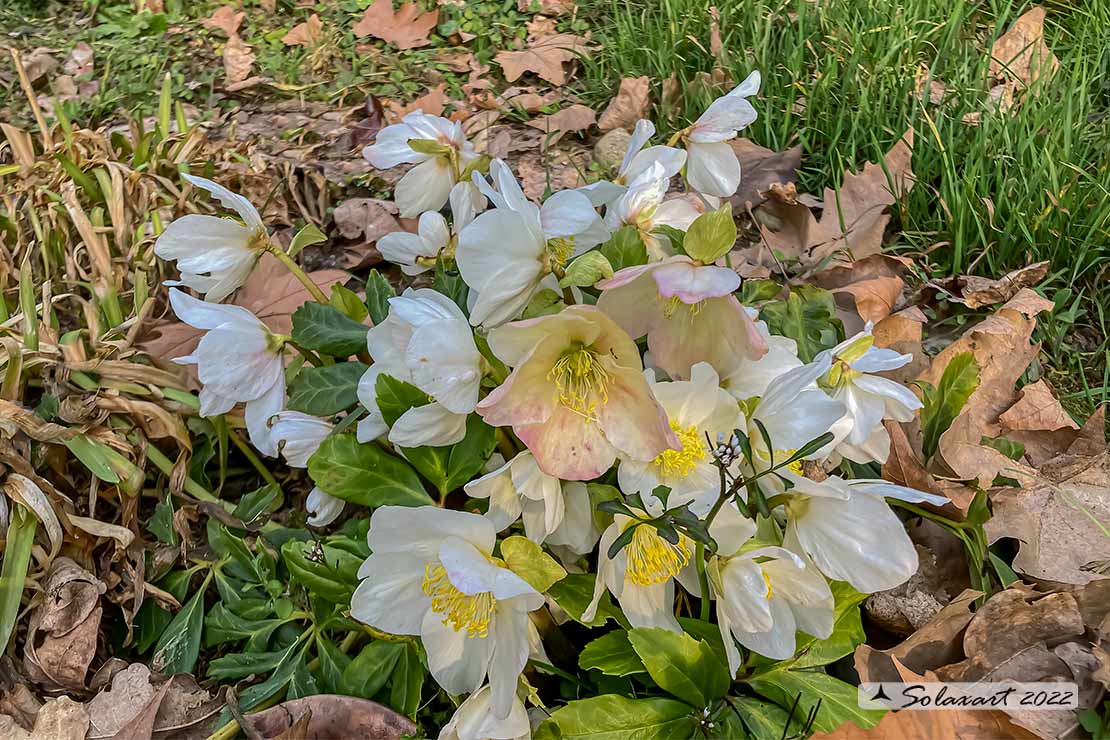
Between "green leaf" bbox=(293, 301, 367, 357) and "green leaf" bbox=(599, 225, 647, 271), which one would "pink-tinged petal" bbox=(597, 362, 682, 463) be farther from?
"green leaf" bbox=(293, 301, 367, 357)

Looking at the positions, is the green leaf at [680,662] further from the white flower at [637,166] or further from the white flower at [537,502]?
the white flower at [637,166]

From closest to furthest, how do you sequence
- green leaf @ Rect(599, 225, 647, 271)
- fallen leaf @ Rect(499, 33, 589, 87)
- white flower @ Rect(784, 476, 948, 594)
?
white flower @ Rect(784, 476, 948, 594) < green leaf @ Rect(599, 225, 647, 271) < fallen leaf @ Rect(499, 33, 589, 87)

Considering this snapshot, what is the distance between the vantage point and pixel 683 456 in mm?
826

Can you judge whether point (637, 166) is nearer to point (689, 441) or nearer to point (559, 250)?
point (559, 250)

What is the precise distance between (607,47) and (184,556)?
5.62 feet

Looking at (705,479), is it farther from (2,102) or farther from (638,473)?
(2,102)

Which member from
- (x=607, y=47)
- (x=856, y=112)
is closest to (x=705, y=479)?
(x=856, y=112)

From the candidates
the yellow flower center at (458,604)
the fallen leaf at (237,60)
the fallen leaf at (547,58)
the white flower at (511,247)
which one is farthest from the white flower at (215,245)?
the fallen leaf at (237,60)

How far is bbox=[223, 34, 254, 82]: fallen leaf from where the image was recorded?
95.1 inches

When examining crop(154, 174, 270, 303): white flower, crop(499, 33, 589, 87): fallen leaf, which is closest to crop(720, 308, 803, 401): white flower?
crop(154, 174, 270, 303): white flower

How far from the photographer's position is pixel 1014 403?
1.27 m

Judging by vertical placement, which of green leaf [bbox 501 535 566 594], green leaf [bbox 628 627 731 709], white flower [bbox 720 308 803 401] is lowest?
green leaf [bbox 628 627 731 709]

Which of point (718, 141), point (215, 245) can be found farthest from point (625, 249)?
point (215, 245)

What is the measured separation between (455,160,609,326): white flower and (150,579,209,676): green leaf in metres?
0.67
